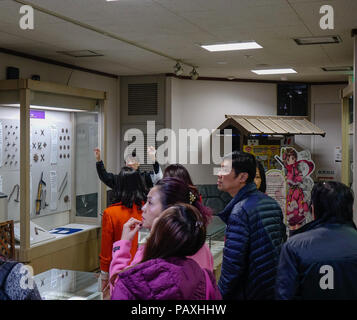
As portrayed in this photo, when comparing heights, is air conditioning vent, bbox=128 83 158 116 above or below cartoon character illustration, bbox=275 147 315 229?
above

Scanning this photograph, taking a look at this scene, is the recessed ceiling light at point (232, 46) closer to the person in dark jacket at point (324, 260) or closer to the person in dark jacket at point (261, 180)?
the person in dark jacket at point (261, 180)

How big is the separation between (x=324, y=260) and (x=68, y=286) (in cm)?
150

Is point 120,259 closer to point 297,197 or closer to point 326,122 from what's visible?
point 297,197

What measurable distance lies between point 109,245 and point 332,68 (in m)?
5.08

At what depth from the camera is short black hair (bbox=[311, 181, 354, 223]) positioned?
220cm

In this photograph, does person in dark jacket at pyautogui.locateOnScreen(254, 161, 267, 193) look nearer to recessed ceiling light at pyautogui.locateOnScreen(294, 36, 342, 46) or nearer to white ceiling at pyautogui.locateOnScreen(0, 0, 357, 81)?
white ceiling at pyautogui.locateOnScreen(0, 0, 357, 81)

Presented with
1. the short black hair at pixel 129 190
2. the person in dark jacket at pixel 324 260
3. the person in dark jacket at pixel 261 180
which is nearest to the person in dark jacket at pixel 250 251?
the person in dark jacket at pixel 324 260

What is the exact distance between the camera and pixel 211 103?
8.27 metres

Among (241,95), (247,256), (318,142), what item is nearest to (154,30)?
(247,256)

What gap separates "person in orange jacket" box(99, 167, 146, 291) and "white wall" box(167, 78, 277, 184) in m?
4.38

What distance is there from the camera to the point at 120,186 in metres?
3.41

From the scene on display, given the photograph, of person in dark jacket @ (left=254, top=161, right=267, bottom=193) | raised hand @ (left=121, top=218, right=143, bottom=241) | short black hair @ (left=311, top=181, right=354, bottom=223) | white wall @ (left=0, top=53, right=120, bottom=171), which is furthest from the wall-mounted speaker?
short black hair @ (left=311, top=181, right=354, bottom=223)

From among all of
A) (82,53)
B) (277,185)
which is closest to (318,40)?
(277,185)

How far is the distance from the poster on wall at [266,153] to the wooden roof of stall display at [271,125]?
215 millimetres
